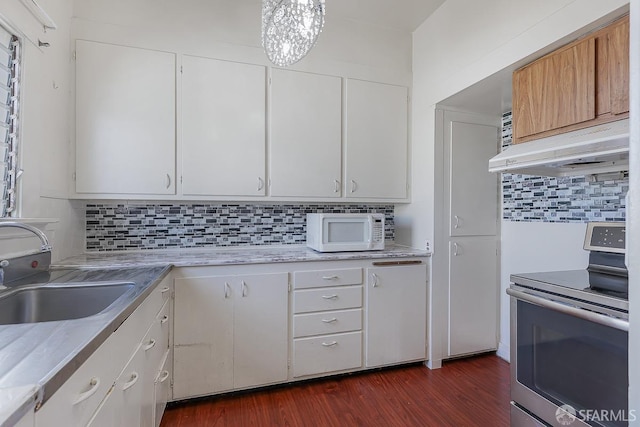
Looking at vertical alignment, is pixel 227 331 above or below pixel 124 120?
below

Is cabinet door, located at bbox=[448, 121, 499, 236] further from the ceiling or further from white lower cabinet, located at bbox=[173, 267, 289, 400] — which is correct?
white lower cabinet, located at bbox=[173, 267, 289, 400]

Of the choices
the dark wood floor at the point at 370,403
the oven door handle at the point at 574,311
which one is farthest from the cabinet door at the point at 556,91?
the dark wood floor at the point at 370,403

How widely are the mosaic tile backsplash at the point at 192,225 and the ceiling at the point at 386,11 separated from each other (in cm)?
152

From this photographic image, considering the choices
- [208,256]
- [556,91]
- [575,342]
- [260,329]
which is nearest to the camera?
[575,342]

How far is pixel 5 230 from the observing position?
145cm

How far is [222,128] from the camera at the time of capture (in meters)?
2.21

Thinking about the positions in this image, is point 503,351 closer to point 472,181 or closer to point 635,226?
point 472,181

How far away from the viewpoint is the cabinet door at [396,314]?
226cm

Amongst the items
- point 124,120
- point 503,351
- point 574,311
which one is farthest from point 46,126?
point 503,351

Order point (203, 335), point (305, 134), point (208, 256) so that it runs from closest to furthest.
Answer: point (203, 335), point (208, 256), point (305, 134)

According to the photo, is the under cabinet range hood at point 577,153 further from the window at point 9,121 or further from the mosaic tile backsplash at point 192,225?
the window at point 9,121

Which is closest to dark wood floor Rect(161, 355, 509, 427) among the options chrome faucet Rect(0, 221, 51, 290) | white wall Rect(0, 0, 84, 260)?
chrome faucet Rect(0, 221, 51, 290)

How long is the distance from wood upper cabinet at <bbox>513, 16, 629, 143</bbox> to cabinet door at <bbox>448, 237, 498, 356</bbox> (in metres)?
1.01

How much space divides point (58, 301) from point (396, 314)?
1979mm
